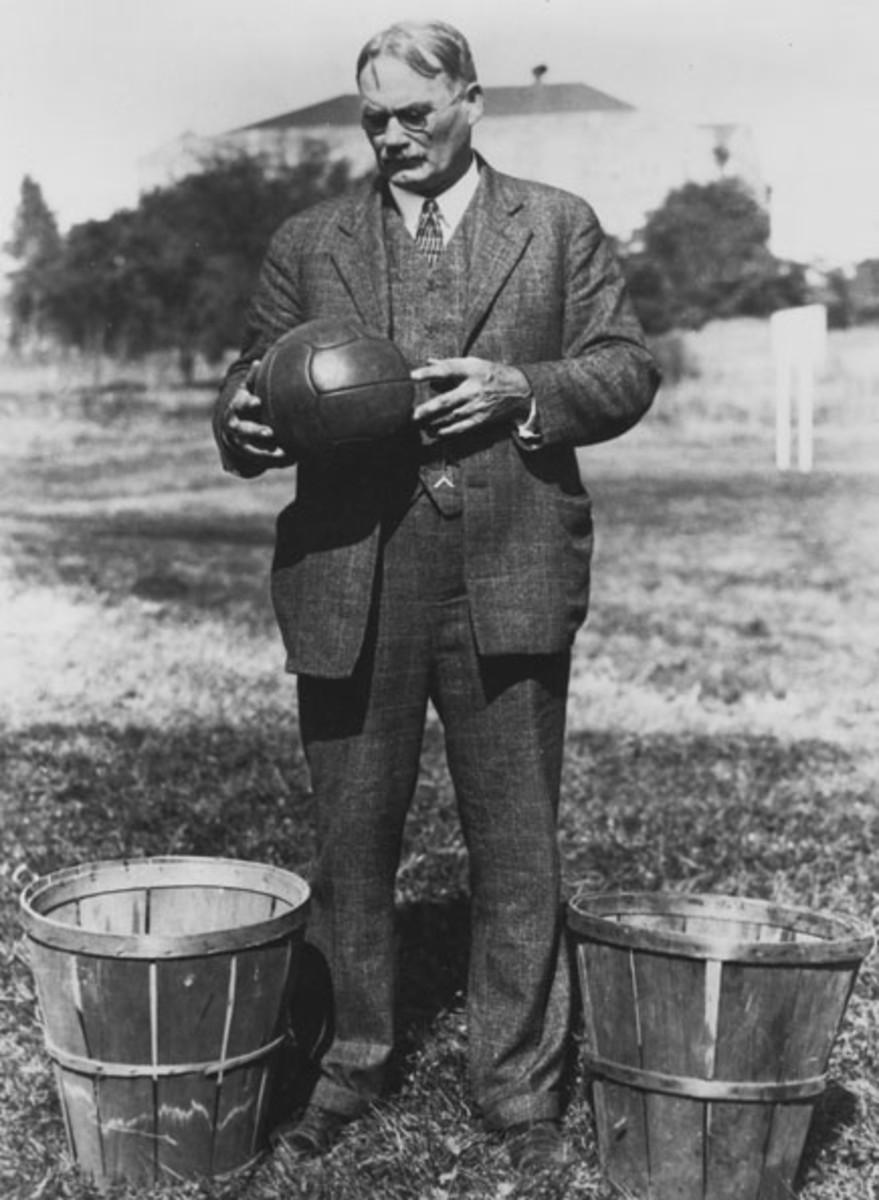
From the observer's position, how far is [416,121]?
438 cm

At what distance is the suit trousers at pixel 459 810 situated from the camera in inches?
180

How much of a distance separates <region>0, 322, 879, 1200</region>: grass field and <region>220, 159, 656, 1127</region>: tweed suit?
0.47 m

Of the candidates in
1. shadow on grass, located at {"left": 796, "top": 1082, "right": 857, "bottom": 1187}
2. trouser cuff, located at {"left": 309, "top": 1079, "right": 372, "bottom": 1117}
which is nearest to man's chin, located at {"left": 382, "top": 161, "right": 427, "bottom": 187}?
trouser cuff, located at {"left": 309, "top": 1079, "right": 372, "bottom": 1117}

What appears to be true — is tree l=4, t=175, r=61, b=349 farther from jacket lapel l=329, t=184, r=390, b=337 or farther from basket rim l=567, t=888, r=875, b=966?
basket rim l=567, t=888, r=875, b=966

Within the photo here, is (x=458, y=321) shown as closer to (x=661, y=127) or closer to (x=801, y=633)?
(x=801, y=633)

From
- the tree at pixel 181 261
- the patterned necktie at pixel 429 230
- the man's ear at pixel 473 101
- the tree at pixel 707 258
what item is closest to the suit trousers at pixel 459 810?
the patterned necktie at pixel 429 230

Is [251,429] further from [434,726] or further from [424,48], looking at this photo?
[434,726]

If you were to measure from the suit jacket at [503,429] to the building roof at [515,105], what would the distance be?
12255 millimetres

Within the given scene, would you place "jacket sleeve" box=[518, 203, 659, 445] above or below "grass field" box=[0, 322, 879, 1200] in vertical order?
above

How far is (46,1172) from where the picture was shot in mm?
4617

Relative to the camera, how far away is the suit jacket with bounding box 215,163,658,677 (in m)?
4.45

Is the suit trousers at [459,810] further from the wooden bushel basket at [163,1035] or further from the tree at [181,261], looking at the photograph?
the tree at [181,261]

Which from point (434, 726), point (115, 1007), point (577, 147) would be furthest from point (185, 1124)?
point (577, 147)

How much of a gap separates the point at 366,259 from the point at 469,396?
0.53m
